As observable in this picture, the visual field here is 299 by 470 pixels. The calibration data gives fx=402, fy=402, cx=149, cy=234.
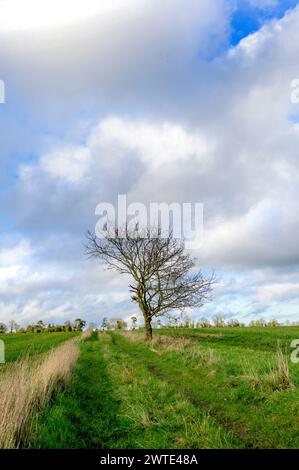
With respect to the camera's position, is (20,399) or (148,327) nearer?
(20,399)

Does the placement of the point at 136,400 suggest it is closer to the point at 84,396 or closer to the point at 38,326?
the point at 84,396

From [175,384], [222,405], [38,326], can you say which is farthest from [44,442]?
[38,326]

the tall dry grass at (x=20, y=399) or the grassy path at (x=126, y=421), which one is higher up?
the tall dry grass at (x=20, y=399)

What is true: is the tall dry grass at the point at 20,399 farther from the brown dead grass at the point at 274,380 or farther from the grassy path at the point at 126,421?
the brown dead grass at the point at 274,380

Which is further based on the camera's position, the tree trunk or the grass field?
the tree trunk

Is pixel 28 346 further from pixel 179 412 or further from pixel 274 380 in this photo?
pixel 179 412

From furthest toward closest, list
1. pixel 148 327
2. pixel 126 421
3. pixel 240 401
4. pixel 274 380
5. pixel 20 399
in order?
pixel 148 327
pixel 274 380
pixel 240 401
pixel 126 421
pixel 20 399

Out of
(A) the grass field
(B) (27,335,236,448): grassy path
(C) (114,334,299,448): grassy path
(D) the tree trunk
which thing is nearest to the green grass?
(B) (27,335,236,448): grassy path

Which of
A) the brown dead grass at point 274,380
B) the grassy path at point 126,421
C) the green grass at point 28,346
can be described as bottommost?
the green grass at point 28,346

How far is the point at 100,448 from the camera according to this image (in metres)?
7.64

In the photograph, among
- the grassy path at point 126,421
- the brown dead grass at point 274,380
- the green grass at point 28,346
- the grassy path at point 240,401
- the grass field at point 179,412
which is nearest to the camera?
the grassy path at point 126,421

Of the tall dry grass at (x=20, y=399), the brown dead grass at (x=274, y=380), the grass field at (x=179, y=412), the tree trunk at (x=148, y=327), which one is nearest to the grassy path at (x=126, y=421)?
the grass field at (x=179, y=412)

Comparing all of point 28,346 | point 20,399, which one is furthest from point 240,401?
point 28,346

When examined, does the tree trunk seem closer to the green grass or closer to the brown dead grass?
the green grass
